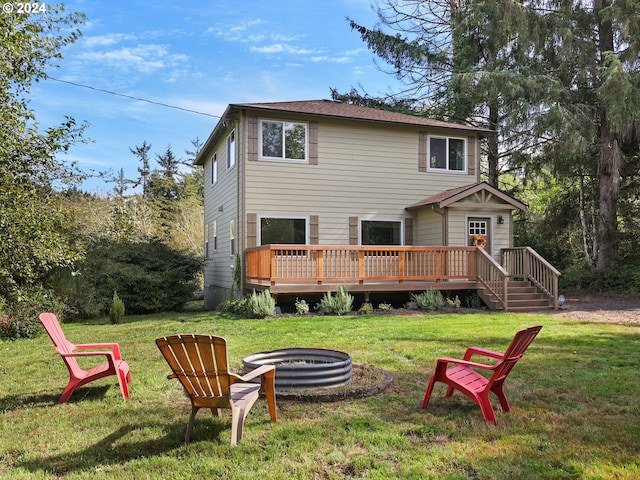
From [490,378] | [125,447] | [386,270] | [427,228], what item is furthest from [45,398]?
[427,228]

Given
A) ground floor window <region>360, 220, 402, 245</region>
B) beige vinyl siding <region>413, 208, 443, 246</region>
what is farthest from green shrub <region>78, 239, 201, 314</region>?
beige vinyl siding <region>413, 208, 443, 246</region>

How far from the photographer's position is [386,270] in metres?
12.9

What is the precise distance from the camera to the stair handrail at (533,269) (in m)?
12.7

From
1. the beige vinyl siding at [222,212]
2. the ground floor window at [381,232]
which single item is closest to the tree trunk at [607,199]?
the ground floor window at [381,232]

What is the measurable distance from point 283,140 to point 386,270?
482cm

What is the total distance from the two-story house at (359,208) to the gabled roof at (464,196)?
4 centimetres

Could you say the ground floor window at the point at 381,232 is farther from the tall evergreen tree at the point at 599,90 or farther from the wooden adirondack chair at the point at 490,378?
the wooden adirondack chair at the point at 490,378

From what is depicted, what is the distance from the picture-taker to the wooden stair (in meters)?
12.6

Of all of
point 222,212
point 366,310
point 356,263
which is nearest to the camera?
point 366,310

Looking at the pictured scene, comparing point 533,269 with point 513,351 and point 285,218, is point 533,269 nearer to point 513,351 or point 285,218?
point 285,218

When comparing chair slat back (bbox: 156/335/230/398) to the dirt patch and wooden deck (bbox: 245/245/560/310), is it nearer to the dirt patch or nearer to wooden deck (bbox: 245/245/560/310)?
wooden deck (bbox: 245/245/560/310)

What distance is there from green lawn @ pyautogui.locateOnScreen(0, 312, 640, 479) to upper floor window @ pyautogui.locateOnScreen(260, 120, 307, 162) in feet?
26.8

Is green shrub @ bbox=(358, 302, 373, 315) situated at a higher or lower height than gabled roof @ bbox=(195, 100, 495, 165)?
lower

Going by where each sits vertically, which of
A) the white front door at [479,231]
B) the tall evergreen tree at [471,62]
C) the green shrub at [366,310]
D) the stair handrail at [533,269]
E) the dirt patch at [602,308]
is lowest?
the dirt patch at [602,308]
